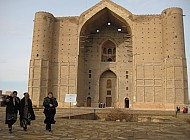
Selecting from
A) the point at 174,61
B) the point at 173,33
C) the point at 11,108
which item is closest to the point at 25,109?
the point at 11,108

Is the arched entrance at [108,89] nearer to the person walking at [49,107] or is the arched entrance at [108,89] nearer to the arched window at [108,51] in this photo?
the arched window at [108,51]

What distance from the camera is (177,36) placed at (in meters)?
30.0

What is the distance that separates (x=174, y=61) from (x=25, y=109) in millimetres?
26050

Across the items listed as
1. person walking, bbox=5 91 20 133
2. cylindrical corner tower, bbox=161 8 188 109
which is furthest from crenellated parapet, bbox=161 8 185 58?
person walking, bbox=5 91 20 133

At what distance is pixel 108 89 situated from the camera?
37.7 m

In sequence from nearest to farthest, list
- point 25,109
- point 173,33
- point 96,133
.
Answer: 1. point 96,133
2. point 25,109
3. point 173,33

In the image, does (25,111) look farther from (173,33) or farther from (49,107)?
(173,33)

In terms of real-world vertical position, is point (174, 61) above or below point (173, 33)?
below

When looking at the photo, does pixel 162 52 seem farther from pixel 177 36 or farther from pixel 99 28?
pixel 99 28

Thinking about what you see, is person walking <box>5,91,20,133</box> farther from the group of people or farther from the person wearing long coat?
the person wearing long coat

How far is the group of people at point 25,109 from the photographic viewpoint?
6.60 m

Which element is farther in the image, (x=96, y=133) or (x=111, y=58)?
(x=111, y=58)

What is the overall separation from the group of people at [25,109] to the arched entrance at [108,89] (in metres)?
30.8

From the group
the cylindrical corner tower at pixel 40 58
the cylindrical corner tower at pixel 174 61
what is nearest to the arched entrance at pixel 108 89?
the cylindrical corner tower at pixel 40 58
